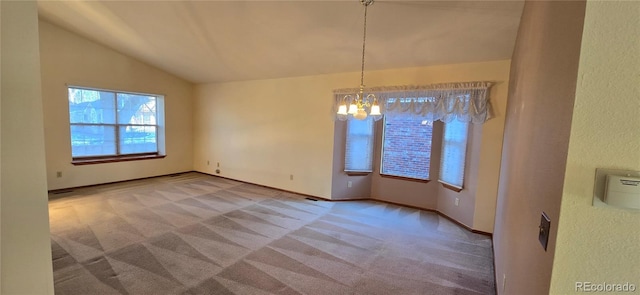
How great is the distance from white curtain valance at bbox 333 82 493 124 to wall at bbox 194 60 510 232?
0.40ft

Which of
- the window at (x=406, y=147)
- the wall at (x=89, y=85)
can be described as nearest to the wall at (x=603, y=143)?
the window at (x=406, y=147)

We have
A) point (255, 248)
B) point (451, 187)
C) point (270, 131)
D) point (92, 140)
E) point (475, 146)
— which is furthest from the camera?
point (270, 131)

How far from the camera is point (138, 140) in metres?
6.23

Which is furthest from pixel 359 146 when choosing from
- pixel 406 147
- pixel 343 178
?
pixel 406 147

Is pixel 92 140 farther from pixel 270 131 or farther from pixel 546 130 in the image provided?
pixel 546 130

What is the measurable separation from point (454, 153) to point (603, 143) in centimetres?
368

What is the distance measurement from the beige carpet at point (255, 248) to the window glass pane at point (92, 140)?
1.07m

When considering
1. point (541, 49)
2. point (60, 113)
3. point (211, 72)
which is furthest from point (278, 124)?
point (541, 49)

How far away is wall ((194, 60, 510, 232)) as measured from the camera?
11.7 feet

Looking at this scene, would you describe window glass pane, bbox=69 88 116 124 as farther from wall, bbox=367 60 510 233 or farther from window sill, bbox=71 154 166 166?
wall, bbox=367 60 510 233

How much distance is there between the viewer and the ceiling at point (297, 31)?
9.07ft

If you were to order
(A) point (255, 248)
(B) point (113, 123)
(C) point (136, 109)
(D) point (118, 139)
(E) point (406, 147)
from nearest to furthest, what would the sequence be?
1. (A) point (255, 248)
2. (E) point (406, 147)
3. (B) point (113, 123)
4. (D) point (118, 139)
5. (C) point (136, 109)

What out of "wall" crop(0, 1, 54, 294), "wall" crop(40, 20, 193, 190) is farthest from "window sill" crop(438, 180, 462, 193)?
"wall" crop(40, 20, 193, 190)

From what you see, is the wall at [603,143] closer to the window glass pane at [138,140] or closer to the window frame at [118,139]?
the window frame at [118,139]
